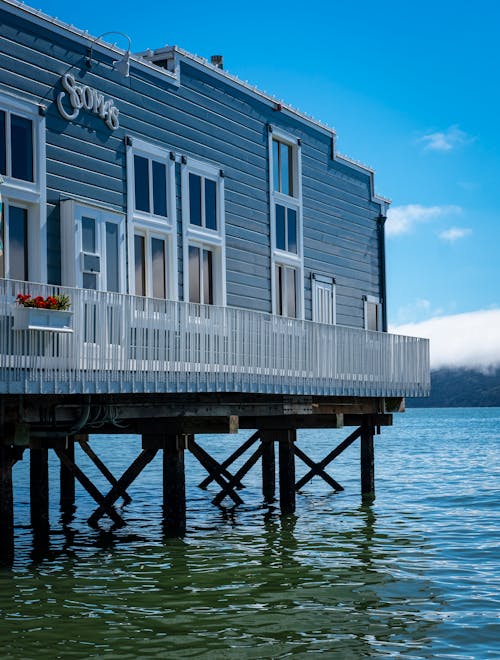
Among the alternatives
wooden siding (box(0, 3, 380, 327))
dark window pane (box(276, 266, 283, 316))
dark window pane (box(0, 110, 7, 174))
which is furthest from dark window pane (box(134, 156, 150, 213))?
dark window pane (box(276, 266, 283, 316))

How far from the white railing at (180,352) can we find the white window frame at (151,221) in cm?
181

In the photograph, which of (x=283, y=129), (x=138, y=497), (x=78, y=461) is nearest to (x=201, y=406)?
(x=283, y=129)

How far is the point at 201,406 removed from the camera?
21.0 m

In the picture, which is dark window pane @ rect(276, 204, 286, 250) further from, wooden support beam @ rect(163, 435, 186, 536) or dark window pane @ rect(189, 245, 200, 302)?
wooden support beam @ rect(163, 435, 186, 536)

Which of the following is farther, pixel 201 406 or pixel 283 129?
pixel 283 129

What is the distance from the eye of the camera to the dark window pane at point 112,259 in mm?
20453

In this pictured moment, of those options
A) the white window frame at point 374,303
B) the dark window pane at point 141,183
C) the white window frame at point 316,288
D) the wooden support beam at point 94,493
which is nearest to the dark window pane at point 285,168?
the white window frame at point 316,288

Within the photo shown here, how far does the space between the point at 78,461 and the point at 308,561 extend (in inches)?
1709

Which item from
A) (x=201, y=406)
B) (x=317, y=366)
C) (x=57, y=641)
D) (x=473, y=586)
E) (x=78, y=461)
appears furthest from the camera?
(x=78, y=461)

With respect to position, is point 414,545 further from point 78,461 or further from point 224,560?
point 78,461

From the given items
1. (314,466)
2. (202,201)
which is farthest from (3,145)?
(314,466)

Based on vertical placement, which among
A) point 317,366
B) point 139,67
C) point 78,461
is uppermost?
point 139,67

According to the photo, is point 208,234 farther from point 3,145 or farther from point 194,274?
point 3,145

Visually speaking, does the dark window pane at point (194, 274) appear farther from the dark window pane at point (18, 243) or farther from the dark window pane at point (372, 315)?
the dark window pane at point (372, 315)
